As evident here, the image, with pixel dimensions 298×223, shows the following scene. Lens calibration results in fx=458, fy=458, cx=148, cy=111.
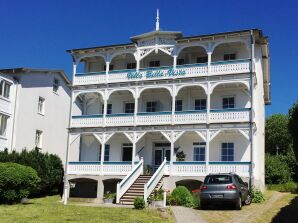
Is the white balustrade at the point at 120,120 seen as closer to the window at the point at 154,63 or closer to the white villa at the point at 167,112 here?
the white villa at the point at 167,112

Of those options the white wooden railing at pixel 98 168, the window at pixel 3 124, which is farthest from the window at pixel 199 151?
the window at pixel 3 124

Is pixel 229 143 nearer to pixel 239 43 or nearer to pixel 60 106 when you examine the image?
pixel 239 43

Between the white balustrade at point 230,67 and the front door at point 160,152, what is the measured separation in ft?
23.4

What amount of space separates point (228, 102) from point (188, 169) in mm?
6160

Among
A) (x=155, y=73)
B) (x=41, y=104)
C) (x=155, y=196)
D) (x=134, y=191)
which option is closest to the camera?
(x=155, y=196)

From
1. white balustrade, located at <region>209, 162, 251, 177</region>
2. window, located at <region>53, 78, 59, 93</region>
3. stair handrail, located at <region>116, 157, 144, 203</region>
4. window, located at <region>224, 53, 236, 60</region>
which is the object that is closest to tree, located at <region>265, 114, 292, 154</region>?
window, located at <region>224, 53, 236, 60</region>

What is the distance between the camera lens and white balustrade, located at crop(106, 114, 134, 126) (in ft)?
114

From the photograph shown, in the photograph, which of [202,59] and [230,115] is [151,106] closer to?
[202,59]

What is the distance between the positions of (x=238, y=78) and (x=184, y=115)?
15.2 ft

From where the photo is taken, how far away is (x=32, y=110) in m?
39.9

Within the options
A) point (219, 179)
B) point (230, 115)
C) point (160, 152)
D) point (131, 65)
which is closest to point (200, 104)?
point (230, 115)

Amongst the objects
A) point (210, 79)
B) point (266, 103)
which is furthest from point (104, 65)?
point (266, 103)

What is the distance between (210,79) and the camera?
32469mm

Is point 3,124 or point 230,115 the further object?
point 3,124
